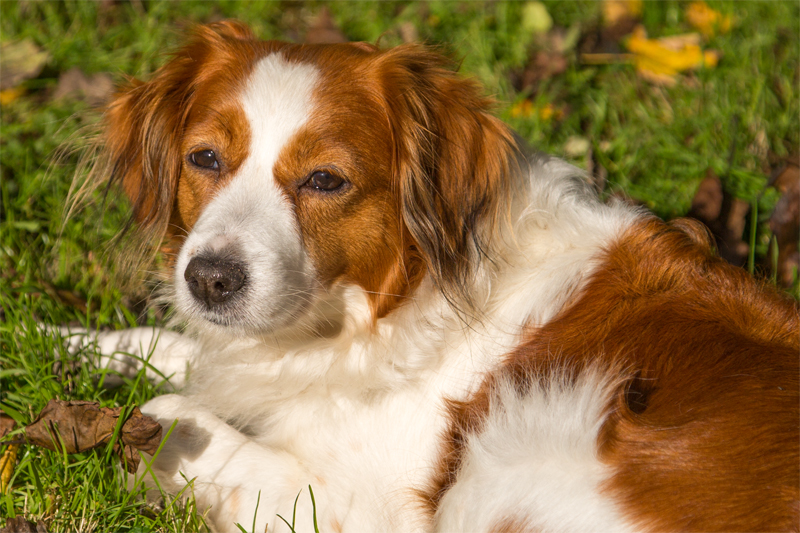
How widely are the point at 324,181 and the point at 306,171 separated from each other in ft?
0.22

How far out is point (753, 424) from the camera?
2053 millimetres

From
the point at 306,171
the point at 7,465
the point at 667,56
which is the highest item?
the point at 306,171

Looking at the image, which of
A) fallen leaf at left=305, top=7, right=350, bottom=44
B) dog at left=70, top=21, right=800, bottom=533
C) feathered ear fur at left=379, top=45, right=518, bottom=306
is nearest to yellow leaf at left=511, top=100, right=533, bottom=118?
fallen leaf at left=305, top=7, right=350, bottom=44

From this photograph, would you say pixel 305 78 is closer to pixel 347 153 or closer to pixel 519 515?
pixel 347 153

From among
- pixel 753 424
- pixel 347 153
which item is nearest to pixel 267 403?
pixel 347 153

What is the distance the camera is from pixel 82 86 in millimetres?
4418

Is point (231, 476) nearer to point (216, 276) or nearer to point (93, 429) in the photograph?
point (93, 429)

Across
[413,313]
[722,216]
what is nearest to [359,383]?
[413,313]

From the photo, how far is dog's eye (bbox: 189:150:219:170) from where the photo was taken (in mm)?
2521

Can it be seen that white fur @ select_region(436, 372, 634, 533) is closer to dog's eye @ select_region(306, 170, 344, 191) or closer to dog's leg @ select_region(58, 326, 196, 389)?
dog's eye @ select_region(306, 170, 344, 191)

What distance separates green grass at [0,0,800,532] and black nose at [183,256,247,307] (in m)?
0.65

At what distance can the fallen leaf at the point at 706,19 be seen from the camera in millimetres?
4973

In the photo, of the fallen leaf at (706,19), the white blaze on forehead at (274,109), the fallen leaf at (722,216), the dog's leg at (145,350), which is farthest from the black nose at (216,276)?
the fallen leaf at (706,19)

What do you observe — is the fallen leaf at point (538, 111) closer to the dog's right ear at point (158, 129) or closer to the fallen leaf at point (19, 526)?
the dog's right ear at point (158, 129)
